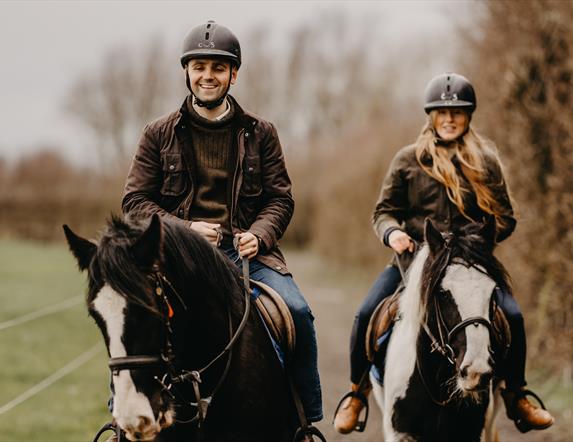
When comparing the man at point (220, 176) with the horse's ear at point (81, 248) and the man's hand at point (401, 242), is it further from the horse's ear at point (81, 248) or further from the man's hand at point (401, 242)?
the man's hand at point (401, 242)

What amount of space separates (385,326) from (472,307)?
1104 mm

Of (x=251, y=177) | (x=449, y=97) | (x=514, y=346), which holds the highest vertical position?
(x=449, y=97)

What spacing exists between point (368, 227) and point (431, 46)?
983 inches

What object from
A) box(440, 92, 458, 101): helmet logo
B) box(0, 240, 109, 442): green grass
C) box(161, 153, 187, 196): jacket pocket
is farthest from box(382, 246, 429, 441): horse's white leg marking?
box(0, 240, 109, 442): green grass

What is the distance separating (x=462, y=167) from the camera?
236 inches

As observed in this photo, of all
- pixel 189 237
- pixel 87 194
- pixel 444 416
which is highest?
pixel 189 237

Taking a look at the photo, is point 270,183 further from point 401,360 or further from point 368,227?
point 368,227

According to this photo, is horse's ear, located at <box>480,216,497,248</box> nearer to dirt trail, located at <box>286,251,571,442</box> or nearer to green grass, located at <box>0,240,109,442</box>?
green grass, located at <box>0,240,109,442</box>

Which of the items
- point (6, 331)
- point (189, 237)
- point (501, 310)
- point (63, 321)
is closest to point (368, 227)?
A: point (63, 321)

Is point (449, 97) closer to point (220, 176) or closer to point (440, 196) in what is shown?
point (440, 196)

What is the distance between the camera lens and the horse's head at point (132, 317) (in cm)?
332

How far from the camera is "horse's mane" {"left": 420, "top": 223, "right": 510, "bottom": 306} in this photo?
4.99 m

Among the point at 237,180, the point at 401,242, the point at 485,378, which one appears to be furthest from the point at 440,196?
the point at 237,180

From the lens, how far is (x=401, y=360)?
5406 millimetres
